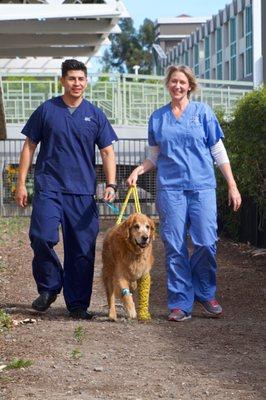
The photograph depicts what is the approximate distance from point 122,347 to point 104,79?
90.3ft

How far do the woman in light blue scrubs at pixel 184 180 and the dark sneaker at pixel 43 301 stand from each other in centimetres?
99

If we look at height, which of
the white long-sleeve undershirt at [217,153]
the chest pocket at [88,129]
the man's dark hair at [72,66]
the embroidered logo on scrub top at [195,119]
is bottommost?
the white long-sleeve undershirt at [217,153]

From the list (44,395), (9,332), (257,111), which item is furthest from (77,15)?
(44,395)

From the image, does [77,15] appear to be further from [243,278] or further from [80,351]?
[80,351]

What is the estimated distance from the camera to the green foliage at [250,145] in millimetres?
15930

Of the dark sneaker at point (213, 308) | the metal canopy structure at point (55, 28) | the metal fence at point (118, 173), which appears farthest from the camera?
the metal canopy structure at point (55, 28)

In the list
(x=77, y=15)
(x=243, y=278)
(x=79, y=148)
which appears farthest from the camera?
(x=77, y=15)

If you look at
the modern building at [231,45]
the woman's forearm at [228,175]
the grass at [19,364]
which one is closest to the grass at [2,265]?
the woman's forearm at [228,175]

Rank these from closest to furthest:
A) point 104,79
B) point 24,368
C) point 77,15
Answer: point 24,368 → point 77,15 → point 104,79

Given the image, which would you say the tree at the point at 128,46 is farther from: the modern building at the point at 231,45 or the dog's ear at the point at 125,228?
the dog's ear at the point at 125,228

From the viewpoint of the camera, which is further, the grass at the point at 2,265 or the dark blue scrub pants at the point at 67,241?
the grass at the point at 2,265

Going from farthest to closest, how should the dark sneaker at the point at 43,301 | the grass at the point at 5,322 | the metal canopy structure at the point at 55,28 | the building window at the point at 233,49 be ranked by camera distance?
the building window at the point at 233,49 < the metal canopy structure at the point at 55,28 < the dark sneaker at the point at 43,301 < the grass at the point at 5,322

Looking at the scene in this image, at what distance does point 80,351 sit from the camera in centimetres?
834

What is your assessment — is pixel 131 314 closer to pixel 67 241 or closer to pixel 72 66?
pixel 67 241
